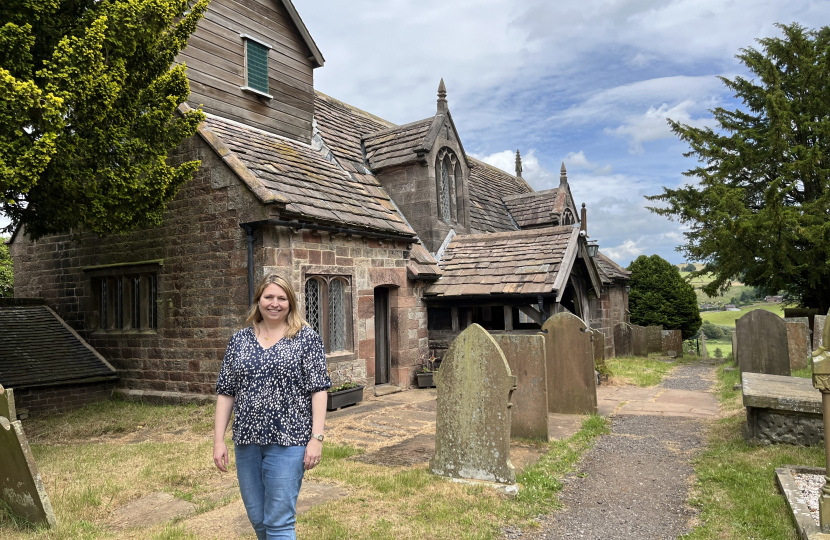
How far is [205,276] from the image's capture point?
398 inches

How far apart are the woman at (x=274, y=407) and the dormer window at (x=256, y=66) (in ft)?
32.8

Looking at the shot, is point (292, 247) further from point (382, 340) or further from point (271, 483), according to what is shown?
point (271, 483)

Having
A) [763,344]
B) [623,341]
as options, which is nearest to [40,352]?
[763,344]

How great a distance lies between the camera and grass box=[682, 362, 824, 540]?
4434mm

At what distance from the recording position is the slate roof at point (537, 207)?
758 inches

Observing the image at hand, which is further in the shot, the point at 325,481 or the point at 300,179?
the point at 300,179

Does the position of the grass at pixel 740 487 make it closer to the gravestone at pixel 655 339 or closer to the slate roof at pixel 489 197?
the slate roof at pixel 489 197

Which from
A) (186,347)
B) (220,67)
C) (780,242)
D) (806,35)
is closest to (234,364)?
(186,347)

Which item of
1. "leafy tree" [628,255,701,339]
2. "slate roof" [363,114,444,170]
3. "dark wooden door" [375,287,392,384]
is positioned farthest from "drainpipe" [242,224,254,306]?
"leafy tree" [628,255,701,339]

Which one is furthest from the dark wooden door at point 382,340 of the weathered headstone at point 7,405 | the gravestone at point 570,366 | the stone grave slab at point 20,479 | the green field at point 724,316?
the green field at point 724,316

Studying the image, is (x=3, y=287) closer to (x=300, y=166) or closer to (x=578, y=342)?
(x=300, y=166)

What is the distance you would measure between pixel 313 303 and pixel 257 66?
19.2ft

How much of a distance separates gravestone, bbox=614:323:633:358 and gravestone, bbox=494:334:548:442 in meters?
13.8

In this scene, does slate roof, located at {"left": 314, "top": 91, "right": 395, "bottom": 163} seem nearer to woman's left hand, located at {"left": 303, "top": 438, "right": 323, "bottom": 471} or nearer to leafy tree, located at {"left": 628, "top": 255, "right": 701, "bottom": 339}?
woman's left hand, located at {"left": 303, "top": 438, "right": 323, "bottom": 471}
